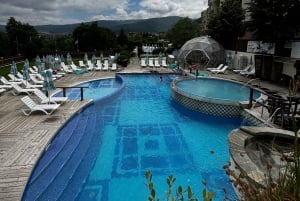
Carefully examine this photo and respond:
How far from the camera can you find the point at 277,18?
1500cm

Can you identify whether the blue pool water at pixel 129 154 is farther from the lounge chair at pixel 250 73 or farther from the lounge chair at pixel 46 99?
the lounge chair at pixel 250 73

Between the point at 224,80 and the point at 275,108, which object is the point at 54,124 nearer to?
the point at 275,108

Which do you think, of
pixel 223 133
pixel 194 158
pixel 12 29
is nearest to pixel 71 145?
pixel 194 158

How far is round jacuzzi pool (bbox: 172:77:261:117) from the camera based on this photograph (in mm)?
11047

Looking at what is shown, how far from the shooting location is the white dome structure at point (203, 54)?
23844mm

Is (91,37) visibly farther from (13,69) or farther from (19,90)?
(19,90)

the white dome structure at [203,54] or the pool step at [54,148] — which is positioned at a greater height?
the white dome structure at [203,54]

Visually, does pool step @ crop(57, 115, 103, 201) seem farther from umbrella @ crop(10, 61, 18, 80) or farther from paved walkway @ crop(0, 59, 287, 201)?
umbrella @ crop(10, 61, 18, 80)

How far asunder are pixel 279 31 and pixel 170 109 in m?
8.58

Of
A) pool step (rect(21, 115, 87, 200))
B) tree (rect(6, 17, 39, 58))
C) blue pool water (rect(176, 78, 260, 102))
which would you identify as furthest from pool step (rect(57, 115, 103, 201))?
tree (rect(6, 17, 39, 58))

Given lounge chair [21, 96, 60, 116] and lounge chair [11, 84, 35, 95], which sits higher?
lounge chair [11, 84, 35, 95]

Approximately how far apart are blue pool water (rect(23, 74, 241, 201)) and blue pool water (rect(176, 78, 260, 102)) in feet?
8.01

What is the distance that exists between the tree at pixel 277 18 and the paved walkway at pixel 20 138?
1160 cm

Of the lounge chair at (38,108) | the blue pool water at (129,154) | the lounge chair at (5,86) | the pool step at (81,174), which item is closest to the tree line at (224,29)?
the blue pool water at (129,154)
